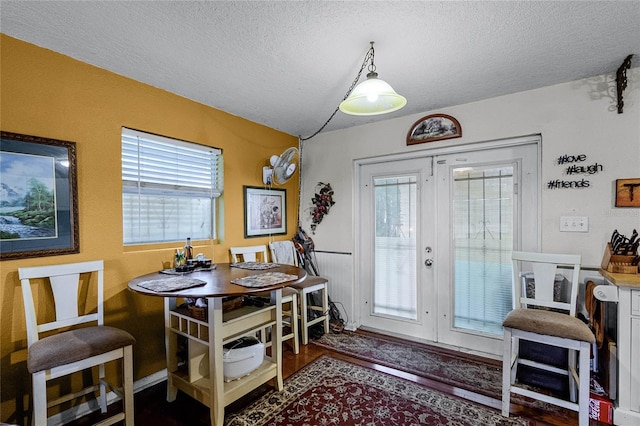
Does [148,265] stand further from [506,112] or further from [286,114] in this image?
[506,112]

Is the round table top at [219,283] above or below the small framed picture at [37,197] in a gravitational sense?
below

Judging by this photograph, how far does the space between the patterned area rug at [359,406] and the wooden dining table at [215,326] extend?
175 millimetres

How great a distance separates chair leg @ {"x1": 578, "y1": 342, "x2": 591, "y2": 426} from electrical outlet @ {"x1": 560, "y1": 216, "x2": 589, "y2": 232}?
1000 millimetres

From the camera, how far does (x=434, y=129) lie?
312cm

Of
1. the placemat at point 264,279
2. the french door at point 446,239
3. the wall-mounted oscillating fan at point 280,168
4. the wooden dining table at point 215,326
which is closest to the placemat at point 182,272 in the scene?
the wooden dining table at point 215,326

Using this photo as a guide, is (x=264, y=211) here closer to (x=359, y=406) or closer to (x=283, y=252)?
(x=283, y=252)

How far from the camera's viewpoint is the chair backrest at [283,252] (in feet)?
11.5

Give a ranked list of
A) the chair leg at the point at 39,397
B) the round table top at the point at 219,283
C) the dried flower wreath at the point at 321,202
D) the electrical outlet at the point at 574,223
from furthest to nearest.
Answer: the dried flower wreath at the point at 321,202
the electrical outlet at the point at 574,223
the round table top at the point at 219,283
the chair leg at the point at 39,397

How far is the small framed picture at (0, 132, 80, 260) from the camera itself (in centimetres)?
181

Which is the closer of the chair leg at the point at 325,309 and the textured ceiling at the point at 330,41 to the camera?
the textured ceiling at the point at 330,41

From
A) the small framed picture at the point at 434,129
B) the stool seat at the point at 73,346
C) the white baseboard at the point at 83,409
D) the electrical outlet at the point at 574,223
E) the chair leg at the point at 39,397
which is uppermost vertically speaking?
the small framed picture at the point at 434,129

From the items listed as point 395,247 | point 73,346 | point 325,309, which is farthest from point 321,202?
point 73,346

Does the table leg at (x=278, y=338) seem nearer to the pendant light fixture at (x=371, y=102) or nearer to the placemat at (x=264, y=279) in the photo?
the placemat at (x=264, y=279)

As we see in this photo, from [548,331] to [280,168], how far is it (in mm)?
2618
